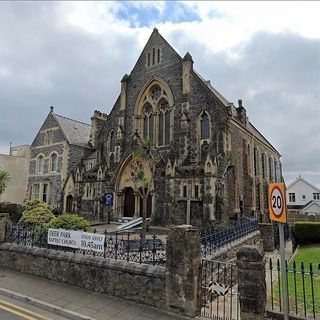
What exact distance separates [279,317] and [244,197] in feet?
65.3

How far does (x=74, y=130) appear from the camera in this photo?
35719 mm

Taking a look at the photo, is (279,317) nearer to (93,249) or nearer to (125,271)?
(125,271)

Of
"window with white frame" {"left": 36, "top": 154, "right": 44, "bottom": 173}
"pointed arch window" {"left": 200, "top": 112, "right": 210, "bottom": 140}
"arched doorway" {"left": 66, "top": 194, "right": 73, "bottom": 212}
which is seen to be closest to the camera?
"pointed arch window" {"left": 200, "top": 112, "right": 210, "bottom": 140}

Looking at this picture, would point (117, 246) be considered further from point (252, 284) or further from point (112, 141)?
point (112, 141)

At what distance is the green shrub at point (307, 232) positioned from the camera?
73.5 feet

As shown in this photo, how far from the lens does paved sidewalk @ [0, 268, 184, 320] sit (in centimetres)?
733

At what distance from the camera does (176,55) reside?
1029 inches

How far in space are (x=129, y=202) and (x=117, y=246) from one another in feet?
56.6

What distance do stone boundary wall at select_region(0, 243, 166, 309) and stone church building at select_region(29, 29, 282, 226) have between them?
9.90 metres

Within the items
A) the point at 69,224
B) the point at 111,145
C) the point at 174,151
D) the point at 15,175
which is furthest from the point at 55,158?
the point at 69,224

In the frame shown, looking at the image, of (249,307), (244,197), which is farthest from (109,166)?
(249,307)

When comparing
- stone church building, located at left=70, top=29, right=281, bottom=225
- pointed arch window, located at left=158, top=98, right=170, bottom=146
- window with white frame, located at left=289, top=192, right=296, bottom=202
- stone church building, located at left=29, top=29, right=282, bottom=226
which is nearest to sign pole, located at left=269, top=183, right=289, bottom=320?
stone church building, located at left=29, top=29, right=282, bottom=226

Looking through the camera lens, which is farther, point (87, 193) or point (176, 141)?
point (87, 193)

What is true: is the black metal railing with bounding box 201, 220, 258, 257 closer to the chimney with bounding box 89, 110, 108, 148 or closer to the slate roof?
the chimney with bounding box 89, 110, 108, 148
